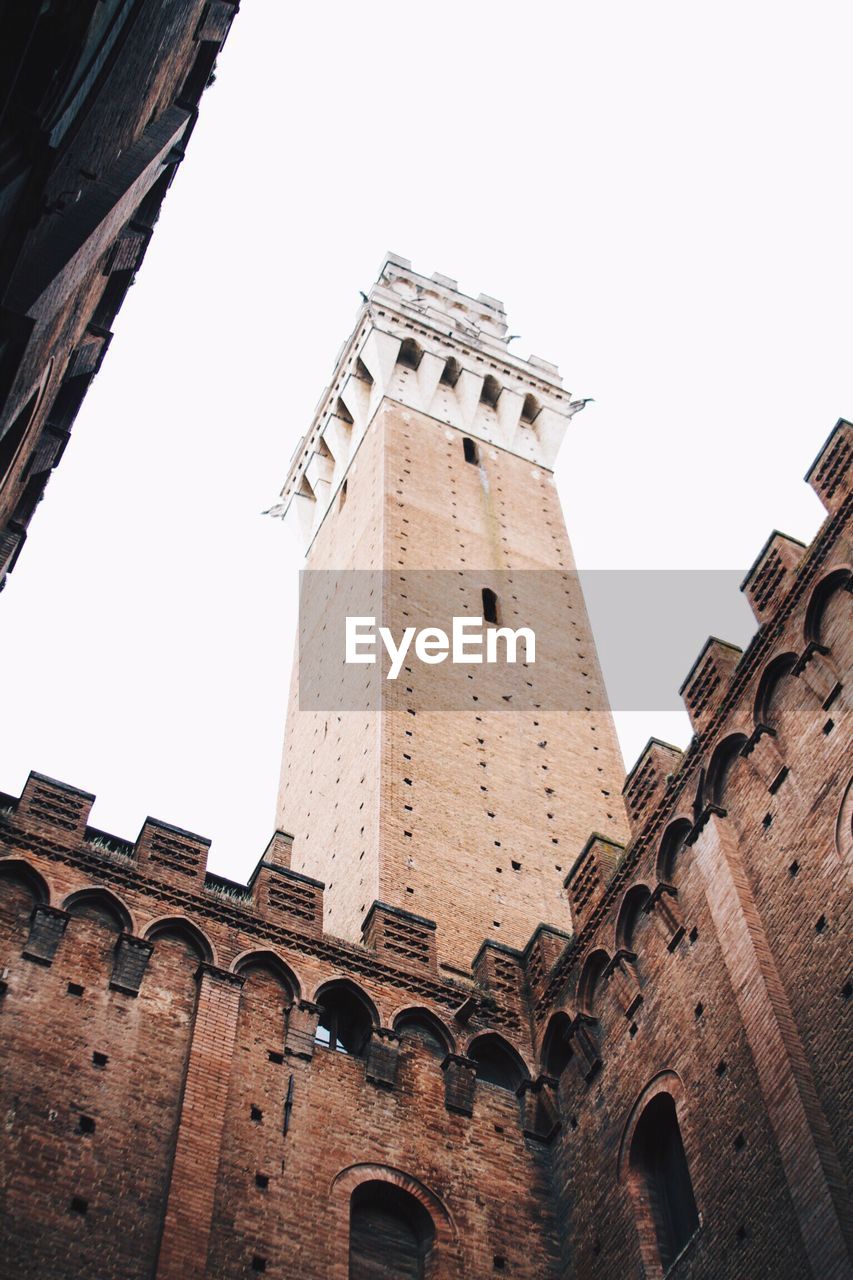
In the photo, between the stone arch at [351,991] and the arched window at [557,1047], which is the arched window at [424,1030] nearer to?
the stone arch at [351,991]

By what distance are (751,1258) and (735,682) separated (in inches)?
213

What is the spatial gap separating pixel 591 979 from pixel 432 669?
8.86 metres

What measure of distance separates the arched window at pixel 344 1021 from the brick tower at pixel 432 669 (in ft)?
4.01

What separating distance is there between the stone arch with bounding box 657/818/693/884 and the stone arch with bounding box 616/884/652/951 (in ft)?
1.13

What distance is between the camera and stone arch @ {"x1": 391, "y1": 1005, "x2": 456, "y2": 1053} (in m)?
15.1

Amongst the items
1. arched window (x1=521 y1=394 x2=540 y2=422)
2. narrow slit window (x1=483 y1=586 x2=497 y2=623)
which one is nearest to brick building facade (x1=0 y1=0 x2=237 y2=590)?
narrow slit window (x1=483 y1=586 x2=497 y2=623)

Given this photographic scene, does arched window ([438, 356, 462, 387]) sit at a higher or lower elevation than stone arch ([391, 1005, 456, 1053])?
higher

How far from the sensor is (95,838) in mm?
14898

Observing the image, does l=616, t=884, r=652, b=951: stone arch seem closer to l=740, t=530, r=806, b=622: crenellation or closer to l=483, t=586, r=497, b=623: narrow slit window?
l=740, t=530, r=806, b=622: crenellation

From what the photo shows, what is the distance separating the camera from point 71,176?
9023mm

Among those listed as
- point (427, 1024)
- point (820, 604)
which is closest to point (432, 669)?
point (427, 1024)

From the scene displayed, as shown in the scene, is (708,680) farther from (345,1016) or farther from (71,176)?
(71,176)

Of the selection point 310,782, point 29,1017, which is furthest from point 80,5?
point 310,782

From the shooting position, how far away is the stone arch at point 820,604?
504 inches
